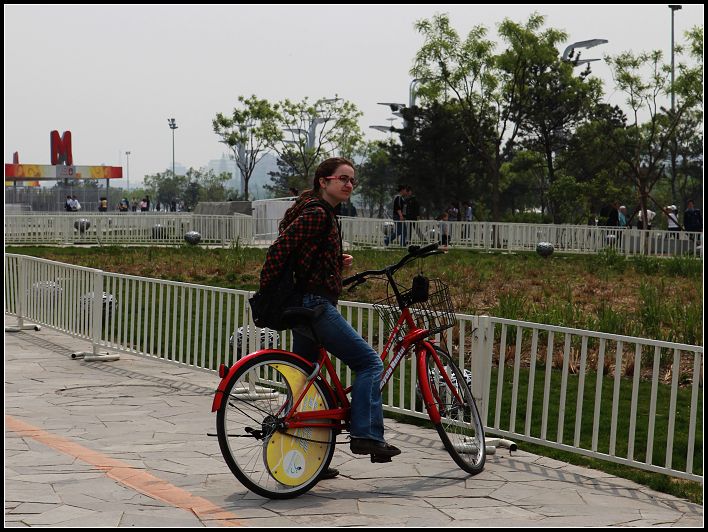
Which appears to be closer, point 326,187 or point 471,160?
point 326,187

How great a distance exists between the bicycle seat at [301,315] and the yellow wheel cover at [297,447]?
0.82 feet

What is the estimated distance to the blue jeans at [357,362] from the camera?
20.1ft

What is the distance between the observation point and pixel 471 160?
5450 centimetres

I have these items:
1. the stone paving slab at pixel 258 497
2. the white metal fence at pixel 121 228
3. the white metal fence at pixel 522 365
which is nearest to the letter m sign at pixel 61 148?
the white metal fence at pixel 121 228

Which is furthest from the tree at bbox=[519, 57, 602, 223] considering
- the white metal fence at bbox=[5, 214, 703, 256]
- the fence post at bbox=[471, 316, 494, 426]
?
the fence post at bbox=[471, 316, 494, 426]

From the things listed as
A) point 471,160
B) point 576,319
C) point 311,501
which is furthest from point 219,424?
point 471,160

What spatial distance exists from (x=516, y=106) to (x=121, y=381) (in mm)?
40657

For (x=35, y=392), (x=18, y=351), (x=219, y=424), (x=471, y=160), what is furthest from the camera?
(x=471, y=160)

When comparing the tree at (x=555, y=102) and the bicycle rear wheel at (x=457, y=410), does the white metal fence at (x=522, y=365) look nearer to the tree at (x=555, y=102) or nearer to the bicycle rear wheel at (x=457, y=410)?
the bicycle rear wheel at (x=457, y=410)

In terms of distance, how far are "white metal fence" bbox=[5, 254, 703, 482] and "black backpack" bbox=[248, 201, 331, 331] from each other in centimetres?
148

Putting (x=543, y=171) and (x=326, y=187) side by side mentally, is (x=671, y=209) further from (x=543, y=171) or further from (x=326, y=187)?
(x=326, y=187)

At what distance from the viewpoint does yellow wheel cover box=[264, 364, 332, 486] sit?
6.00 meters

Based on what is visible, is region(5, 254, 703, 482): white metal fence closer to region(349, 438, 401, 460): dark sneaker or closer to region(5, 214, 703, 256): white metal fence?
region(349, 438, 401, 460): dark sneaker

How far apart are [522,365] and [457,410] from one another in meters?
4.89
